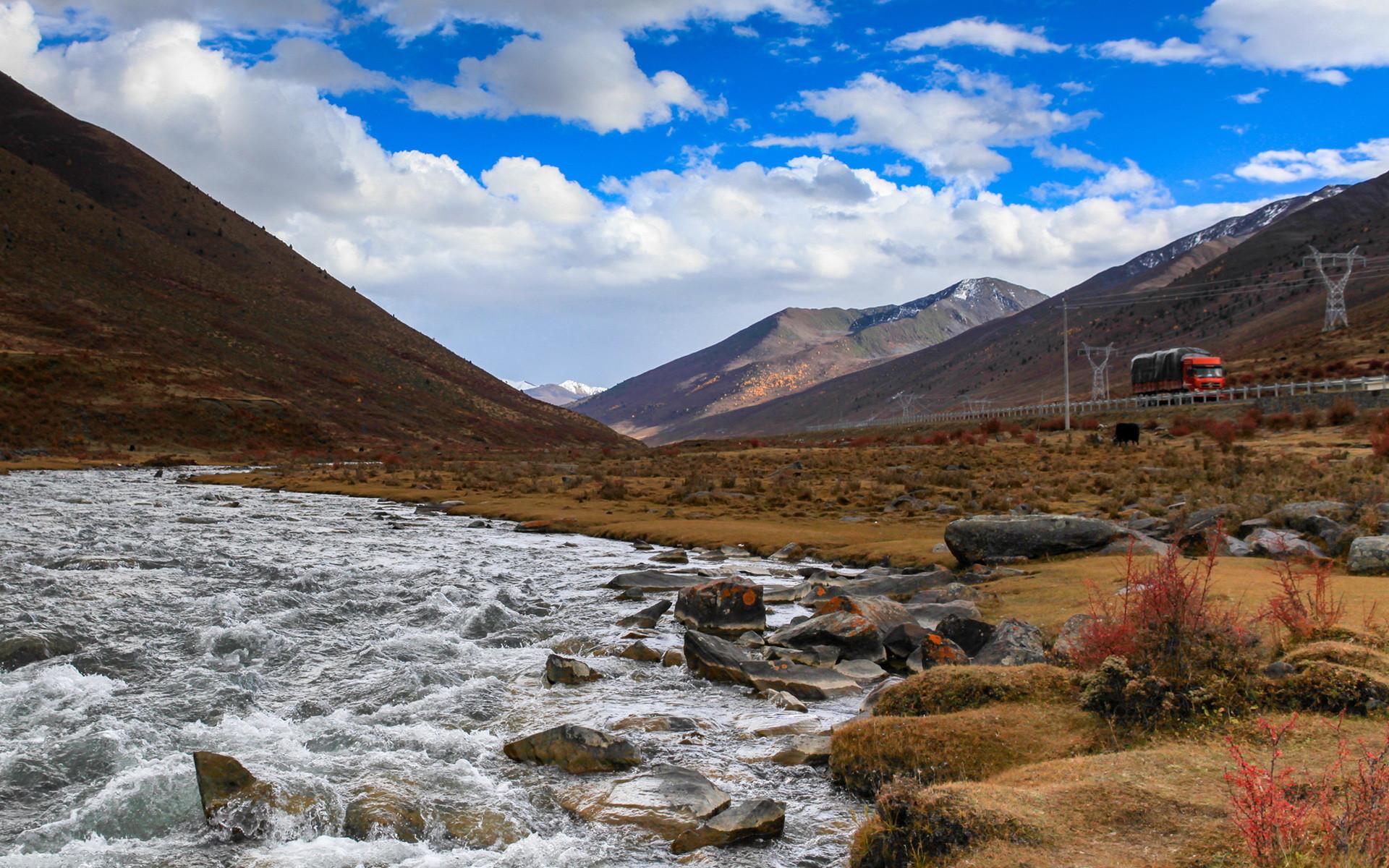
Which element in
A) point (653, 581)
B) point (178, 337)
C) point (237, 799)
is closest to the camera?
point (237, 799)

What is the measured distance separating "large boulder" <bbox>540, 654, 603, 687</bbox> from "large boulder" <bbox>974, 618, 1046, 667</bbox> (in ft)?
15.1

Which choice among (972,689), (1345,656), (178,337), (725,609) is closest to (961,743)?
(972,689)

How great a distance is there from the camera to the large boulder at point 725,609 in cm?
1319

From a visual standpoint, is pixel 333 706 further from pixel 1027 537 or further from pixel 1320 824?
pixel 1027 537

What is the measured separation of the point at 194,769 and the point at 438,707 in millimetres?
2513

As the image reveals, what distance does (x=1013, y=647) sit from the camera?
9.62 metres

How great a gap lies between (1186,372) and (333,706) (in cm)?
7387

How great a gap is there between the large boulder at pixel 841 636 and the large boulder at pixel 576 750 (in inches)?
160

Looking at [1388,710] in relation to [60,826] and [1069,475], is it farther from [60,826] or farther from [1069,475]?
[1069,475]

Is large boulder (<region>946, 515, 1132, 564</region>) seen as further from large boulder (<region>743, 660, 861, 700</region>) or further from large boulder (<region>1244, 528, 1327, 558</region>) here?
large boulder (<region>743, 660, 861, 700</region>)

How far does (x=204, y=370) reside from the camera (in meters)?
83.3

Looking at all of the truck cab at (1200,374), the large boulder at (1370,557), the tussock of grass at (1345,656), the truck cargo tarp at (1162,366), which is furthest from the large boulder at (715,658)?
the truck cargo tarp at (1162,366)

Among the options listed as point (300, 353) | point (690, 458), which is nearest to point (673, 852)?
point (690, 458)

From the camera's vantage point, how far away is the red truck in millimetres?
68375
